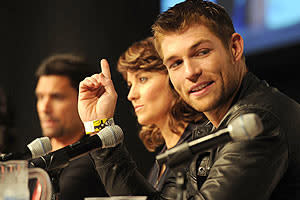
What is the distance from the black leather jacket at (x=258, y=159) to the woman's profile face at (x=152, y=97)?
988mm

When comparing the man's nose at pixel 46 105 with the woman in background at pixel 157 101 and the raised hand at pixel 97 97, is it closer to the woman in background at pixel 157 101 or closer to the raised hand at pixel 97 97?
the woman in background at pixel 157 101

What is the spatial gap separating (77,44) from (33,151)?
3.03m

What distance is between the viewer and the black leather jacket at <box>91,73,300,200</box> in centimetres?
139

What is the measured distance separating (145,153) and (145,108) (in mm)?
1425

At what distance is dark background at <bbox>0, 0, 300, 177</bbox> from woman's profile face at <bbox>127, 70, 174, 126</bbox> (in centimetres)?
62

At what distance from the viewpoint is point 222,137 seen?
119 centimetres

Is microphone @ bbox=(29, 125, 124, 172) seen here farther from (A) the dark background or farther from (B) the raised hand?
(A) the dark background

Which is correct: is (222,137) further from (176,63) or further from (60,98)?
(60,98)

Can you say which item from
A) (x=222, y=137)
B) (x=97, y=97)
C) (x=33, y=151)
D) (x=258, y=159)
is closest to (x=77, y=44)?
(x=97, y=97)

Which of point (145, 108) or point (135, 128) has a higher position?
point (145, 108)

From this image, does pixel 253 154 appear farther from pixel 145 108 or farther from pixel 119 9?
pixel 119 9

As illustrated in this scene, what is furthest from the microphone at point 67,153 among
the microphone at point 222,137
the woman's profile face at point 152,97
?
the woman's profile face at point 152,97

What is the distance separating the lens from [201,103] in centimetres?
171

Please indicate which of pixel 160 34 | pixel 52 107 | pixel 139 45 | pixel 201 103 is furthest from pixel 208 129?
pixel 52 107
